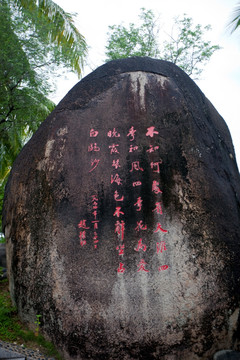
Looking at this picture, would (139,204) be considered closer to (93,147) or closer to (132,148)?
(132,148)

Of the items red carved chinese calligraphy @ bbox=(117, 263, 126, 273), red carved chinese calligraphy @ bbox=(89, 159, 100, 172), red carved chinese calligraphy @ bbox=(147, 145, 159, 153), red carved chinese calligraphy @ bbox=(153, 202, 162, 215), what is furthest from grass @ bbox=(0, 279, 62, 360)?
red carved chinese calligraphy @ bbox=(147, 145, 159, 153)

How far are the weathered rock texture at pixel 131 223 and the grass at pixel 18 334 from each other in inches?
5.4

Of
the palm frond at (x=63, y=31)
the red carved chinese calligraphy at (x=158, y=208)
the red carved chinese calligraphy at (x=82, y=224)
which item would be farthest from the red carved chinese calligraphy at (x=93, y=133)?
the palm frond at (x=63, y=31)

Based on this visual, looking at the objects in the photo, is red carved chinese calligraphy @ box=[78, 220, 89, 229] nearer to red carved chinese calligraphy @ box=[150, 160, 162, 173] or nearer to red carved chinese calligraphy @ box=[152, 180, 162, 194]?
red carved chinese calligraphy @ box=[152, 180, 162, 194]

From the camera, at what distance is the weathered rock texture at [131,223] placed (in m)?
2.99

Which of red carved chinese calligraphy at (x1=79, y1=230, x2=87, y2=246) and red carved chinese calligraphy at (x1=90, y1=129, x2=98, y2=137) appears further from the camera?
red carved chinese calligraphy at (x1=90, y1=129, x2=98, y2=137)

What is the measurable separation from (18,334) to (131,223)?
6.62 ft

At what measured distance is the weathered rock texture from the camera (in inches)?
118

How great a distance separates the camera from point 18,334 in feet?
11.7

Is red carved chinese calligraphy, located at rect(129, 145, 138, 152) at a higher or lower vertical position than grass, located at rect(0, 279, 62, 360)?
higher

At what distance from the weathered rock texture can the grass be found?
0.45 ft

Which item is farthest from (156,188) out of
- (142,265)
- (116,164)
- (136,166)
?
(142,265)

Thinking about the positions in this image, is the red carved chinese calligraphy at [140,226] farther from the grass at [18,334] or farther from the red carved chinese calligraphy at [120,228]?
the grass at [18,334]

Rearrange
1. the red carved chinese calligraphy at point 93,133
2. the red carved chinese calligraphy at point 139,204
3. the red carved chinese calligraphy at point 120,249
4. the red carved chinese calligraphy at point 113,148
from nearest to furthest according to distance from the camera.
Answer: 1. the red carved chinese calligraphy at point 120,249
2. the red carved chinese calligraphy at point 139,204
3. the red carved chinese calligraphy at point 113,148
4. the red carved chinese calligraphy at point 93,133
